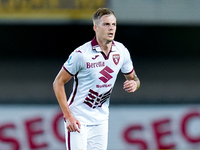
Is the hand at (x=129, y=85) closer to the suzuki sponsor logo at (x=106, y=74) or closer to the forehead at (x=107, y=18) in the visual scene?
the suzuki sponsor logo at (x=106, y=74)

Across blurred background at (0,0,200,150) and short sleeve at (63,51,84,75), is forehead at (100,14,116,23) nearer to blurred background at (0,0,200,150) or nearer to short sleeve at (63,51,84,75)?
short sleeve at (63,51,84,75)

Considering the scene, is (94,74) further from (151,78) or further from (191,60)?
(191,60)

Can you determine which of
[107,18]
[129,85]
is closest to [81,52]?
[107,18]

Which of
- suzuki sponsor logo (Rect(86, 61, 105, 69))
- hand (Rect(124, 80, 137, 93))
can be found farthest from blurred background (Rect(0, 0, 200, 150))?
suzuki sponsor logo (Rect(86, 61, 105, 69))

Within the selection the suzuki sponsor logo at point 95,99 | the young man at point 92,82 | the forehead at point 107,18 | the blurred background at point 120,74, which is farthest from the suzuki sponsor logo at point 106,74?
the blurred background at point 120,74

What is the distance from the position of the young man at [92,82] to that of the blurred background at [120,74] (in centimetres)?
277

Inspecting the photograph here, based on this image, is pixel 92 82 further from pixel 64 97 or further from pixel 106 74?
pixel 64 97

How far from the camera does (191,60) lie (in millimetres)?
9133

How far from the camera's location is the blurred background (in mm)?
6074

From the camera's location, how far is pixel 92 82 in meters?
3.18

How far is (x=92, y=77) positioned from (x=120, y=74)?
4.99 metres

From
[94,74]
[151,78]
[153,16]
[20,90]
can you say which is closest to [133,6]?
[153,16]

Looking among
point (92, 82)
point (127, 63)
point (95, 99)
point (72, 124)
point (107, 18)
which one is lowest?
point (72, 124)

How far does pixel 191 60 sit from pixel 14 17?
414cm
